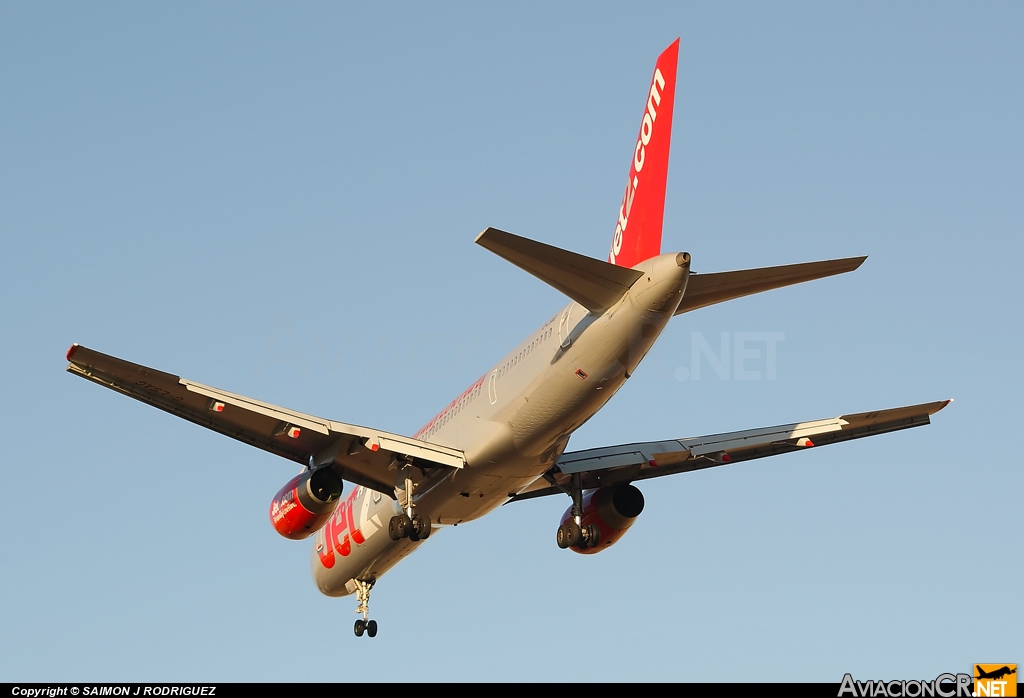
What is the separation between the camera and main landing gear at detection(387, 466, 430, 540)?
94.9 feet

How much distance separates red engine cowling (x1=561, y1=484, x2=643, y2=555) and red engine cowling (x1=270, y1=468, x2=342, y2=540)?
5.92 metres

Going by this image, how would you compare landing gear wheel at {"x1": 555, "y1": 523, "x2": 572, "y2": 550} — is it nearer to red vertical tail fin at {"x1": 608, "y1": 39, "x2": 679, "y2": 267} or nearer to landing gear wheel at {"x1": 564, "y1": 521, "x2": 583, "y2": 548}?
landing gear wheel at {"x1": 564, "y1": 521, "x2": 583, "y2": 548}

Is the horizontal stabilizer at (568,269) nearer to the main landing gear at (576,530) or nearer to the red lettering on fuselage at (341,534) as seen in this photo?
the main landing gear at (576,530)

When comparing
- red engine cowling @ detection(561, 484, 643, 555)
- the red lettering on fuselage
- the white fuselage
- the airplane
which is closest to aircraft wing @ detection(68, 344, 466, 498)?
the airplane

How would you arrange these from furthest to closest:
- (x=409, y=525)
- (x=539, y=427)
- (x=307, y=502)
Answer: (x=307, y=502) < (x=409, y=525) < (x=539, y=427)

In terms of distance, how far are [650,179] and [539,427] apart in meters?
5.46

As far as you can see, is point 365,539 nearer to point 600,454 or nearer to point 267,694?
point 600,454

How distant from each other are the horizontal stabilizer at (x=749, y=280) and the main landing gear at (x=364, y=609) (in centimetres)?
1331

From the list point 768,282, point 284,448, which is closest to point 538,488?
point 284,448

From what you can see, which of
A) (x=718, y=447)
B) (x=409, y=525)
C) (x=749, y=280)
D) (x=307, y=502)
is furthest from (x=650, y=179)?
(x=307, y=502)

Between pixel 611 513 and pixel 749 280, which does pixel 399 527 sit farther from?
pixel 749 280

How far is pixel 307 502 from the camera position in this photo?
96.8ft

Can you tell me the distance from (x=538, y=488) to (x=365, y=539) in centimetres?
451

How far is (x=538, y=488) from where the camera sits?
32.7m
